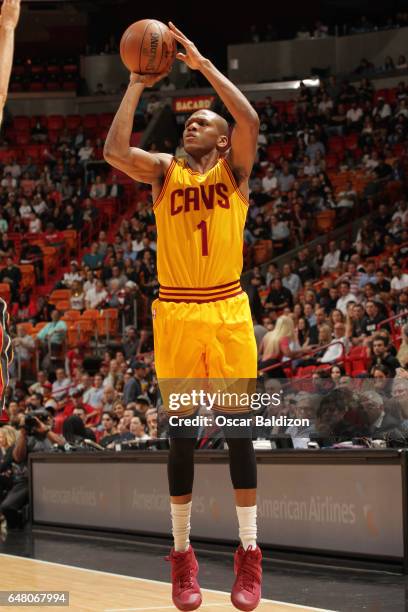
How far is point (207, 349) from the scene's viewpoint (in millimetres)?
5066

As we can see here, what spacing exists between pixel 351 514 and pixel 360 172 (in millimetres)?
12601

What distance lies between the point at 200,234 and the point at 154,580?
11.7ft

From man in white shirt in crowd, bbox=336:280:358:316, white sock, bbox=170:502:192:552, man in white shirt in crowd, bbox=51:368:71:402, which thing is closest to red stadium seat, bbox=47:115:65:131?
man in white shirt in crowd, bbox=51:368:71:402

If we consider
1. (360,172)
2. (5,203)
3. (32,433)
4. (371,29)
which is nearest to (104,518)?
(32,433)

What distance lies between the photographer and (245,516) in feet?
16.6

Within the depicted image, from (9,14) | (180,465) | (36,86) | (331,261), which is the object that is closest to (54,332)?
(331,261)

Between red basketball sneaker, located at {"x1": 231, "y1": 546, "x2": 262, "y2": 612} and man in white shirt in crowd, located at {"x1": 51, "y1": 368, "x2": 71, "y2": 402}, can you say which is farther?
man in white shirt in crowd, located at {"x1": 51, "y1": 368, "x2": 71, "y2": 402}

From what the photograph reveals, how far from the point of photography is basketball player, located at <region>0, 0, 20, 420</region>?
4258mm

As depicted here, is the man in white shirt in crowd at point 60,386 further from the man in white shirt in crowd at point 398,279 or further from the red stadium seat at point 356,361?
the red stadium seat at point 356,361

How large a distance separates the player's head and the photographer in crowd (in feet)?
25.4

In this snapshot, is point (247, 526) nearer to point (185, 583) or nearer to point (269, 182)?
point (185, 583)

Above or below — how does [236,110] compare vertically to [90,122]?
below

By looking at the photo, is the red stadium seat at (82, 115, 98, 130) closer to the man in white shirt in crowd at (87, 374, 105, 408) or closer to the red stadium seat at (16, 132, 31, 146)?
the red stadium seat at (16, 132, 31, 146)

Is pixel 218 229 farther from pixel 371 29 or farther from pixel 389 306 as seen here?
pixel 371 29
